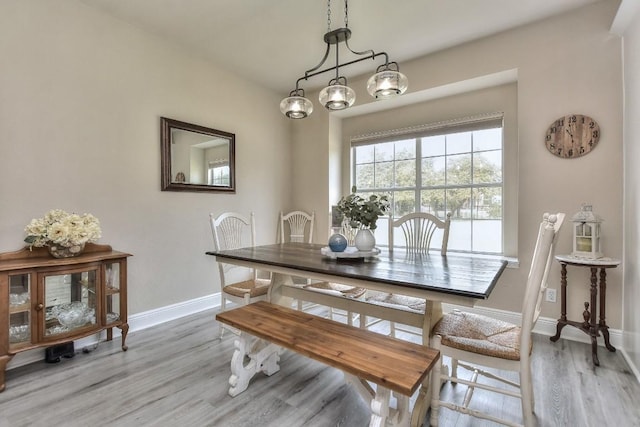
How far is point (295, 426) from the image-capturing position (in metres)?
1.53

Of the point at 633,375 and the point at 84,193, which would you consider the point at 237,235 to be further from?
the point at 633,375

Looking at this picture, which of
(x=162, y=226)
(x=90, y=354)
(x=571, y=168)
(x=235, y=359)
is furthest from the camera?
(x=162, y=226)

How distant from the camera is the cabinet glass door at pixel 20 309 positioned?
1.88 metres

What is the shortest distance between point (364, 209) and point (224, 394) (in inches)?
55.0

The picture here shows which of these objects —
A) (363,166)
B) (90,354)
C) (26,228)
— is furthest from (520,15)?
(90,354)

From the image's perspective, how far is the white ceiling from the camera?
2.36m

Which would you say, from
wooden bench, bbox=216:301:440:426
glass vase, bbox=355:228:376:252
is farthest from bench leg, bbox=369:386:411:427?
glass vase, bbox=355:228:376:252

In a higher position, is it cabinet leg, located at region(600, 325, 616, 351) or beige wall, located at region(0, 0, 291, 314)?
beige wall, located at region(0, 0, 291, 314)

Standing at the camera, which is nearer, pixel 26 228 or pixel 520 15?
pixel 26 228

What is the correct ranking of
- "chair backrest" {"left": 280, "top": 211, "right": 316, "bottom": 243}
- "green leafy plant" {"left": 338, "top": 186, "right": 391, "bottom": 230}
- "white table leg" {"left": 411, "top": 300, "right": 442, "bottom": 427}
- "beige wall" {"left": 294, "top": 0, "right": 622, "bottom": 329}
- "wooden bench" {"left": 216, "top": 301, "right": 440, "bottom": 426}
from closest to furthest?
"wooden bench" {"left": 216, "top": 301, "right": 440, "bottom": 426} → "white table leg" {"left": 411, "top": 300, "right": 442, "bottom": 427} → "green leafy plant" {"left": 338, "top": 186, "right": 391, "bottom": 230} → "beige wall" {"left": 294, "top": 0, "right": 622, "bottom": 329} → "chair backrest" {"left": 280, "top": 211, "right": 316, "bottom": 243}

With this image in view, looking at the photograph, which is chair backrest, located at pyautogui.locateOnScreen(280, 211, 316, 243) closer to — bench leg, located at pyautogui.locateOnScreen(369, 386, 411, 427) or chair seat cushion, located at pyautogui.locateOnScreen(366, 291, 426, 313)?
chair seat cushion, located at pyautogui.locateOnScreen(366, 291, 426, 313)

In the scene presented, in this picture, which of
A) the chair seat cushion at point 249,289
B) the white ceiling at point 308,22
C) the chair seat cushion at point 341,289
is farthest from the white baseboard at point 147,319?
the white ceiling at point 308,22

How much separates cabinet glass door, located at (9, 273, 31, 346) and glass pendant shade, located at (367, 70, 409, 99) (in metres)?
2.50

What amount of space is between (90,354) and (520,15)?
4323mm
